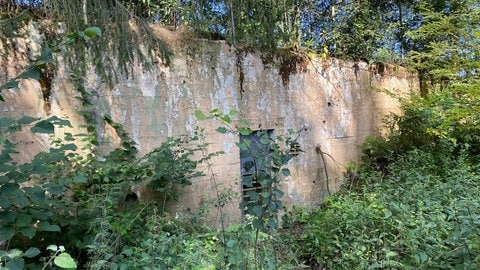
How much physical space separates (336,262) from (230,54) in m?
2.99

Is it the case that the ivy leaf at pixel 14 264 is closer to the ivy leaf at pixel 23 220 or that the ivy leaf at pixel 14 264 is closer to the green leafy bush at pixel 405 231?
the ivy leaf at pixel 23 220

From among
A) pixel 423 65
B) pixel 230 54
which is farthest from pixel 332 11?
pixel 230 54

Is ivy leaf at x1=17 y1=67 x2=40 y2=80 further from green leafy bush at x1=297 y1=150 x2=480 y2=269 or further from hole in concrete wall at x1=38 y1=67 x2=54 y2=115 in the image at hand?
green leafy bush at x1=297 y1=150 x2=480 y2=269

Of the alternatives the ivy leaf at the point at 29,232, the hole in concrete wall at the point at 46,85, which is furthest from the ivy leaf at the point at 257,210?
the hole in concrete wall at the point at 46,85

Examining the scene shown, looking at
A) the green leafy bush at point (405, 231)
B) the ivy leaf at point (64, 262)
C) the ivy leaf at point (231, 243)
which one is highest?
the ivy leaf at point (64, 262)

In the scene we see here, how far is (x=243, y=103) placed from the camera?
4828mm

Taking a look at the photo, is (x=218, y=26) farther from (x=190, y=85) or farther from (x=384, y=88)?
(x=384, y=88)

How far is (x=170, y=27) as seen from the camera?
4.32 m

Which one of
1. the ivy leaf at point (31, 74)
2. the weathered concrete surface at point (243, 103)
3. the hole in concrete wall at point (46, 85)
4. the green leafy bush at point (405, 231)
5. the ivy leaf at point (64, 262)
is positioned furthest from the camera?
the weathered concrete surface at point (243, 103)

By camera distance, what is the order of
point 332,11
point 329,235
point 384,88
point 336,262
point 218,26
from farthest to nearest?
point 332,11, point 384,88, point 218,26, point 329,235, point 336,262

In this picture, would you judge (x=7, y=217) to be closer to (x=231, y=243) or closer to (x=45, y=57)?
(x=45, y=57)

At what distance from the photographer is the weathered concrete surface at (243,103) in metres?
3.79

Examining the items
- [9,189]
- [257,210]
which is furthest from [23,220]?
[257,210]

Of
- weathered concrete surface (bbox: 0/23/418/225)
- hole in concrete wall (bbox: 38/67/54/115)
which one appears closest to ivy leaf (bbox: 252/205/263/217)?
weathered concrete surface (bbox: 0/23/418/225)
